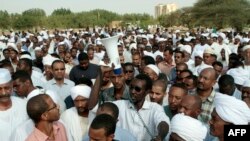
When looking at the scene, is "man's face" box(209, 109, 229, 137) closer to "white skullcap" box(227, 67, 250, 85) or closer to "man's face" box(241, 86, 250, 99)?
"man's face" box(241, 86, 250, 99)

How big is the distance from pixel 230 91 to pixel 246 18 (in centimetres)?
2591

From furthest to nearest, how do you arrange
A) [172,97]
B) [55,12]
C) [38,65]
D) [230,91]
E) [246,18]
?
[55,12]
[246,18]
[38,65]
[230,91]
[172,97]

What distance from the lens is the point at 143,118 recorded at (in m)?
4.52

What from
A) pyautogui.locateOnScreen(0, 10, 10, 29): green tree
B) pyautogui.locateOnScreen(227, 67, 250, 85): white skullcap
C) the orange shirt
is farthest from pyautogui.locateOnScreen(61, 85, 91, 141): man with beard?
pyautogui.locateOnScreen(0, 10, 10, 29): green tree

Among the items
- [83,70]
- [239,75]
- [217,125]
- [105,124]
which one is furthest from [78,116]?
[239,75]

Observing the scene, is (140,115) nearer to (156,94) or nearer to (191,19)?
(156,94)

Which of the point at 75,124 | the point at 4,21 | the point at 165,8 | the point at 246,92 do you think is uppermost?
the point at 246,92

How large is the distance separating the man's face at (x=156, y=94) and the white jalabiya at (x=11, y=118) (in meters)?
1.63

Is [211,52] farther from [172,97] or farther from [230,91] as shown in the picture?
[172,97]

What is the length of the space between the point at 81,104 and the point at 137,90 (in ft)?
2.15

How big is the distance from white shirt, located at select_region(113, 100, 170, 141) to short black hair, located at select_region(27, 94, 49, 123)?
1080 mm

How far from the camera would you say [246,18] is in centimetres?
3014

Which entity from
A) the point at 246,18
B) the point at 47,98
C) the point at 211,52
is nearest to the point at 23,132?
the point at 47,98

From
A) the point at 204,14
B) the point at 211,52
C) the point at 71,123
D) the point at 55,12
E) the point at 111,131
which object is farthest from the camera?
the point at 55,12
